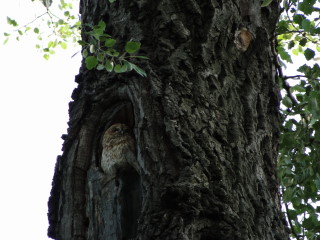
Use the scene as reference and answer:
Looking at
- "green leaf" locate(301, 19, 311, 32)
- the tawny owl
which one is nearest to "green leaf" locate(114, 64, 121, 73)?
the tawny owl

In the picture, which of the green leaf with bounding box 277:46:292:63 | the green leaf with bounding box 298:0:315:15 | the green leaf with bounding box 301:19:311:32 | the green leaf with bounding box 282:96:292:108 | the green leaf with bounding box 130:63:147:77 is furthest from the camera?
the green leaf with bounding box 277:46:292:63

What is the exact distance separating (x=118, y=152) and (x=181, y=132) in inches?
13.4

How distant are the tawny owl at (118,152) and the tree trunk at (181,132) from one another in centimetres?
4

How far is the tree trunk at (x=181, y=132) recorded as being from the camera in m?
2.35

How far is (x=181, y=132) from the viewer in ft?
8.18

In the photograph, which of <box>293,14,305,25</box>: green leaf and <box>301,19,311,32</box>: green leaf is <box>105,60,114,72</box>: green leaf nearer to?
<box>301,19,311,32</box>: green leaf

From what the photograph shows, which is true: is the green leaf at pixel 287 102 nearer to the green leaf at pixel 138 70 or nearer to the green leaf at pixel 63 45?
the green leaf at pixel 138 70

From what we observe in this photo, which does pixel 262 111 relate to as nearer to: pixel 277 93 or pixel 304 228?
pixel 277 93

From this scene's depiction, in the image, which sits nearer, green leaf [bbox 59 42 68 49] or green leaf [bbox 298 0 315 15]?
green leaf [bbox 298 0 315 15]

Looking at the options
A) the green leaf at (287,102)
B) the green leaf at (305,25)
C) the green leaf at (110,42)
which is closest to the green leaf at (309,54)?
the green leaf at (287,102)

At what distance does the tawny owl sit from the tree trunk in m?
0.04

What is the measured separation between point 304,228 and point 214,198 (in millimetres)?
2403

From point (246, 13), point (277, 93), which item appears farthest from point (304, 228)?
point (246, 13)

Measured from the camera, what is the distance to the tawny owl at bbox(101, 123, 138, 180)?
2.64 metres
